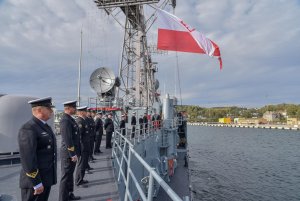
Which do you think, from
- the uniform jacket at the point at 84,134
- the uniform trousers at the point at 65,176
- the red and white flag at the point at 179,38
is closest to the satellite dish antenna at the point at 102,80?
the red and white flag at the point at 179,38

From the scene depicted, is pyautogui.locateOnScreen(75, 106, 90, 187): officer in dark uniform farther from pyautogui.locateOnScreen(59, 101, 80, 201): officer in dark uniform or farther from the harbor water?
the harbor water

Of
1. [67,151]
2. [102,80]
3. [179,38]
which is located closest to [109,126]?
[179,38]

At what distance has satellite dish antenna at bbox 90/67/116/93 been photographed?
1691 centimetres

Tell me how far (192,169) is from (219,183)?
570 cm

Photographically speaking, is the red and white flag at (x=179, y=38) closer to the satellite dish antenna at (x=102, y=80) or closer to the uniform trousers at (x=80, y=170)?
the uniform trousers at (x=80, y=170)

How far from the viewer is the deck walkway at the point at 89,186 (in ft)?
16.4

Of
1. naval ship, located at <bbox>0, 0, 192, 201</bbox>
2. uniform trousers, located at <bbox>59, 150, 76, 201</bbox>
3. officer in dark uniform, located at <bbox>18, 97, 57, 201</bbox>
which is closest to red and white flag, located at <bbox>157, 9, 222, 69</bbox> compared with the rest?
naval ship, located at <bbox>0, 0, 192, 201</bbox>

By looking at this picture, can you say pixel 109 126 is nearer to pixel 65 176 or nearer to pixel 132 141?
pixel 132 141

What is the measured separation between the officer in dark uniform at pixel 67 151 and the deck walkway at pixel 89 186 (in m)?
0.41

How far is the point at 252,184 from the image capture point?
2198 cm

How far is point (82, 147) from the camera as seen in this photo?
6.30 meters

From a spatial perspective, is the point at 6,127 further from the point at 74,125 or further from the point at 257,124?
the point at 257,124

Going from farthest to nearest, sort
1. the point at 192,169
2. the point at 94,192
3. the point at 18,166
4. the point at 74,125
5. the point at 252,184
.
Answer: the point at 192,169 < the point at 252,184 < the point at 18,166 < the point at 94,192 < the point at 74,125

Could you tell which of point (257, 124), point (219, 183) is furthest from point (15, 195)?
point (257, 124)
